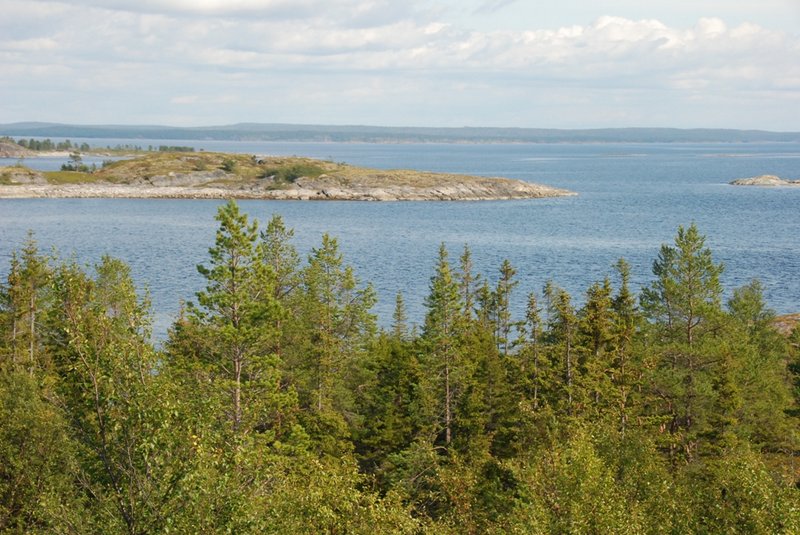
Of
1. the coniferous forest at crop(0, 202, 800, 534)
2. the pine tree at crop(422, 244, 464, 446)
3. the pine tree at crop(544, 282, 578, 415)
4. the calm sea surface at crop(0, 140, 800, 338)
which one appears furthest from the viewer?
the calm sea surface at crop(0, 140, 800, 338)

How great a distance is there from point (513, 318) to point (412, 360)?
34347 mm

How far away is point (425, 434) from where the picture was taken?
50125 millimetres

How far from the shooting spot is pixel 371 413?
53.8 meters

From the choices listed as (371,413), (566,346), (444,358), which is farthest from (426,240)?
(566,346)

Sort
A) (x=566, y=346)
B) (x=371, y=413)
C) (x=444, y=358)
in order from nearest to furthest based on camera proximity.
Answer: (x=566, y=346) < (x=444, y=358) < (x=371, y=413)

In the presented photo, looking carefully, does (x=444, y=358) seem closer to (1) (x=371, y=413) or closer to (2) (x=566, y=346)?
(1) (x=371, y=413)

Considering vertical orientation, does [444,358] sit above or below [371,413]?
above

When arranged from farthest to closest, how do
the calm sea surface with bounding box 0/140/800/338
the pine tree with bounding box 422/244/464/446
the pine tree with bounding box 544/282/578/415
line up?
the calm sea surface with bounding box 0/140/800/338 → the pine tree with bounding box 422/244/464/446 → the pine tree with bounding box 544/282/578/415

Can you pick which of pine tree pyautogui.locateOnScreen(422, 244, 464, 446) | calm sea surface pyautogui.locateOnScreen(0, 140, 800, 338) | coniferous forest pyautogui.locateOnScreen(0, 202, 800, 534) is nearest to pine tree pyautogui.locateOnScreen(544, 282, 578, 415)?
coniferous forest pyautogui.locateOnScreen(0, 202, 800, 534)

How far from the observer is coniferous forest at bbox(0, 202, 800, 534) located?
70.9 feet

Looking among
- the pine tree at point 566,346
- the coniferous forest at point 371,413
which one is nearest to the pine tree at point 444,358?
the coniferous forest at point 371,413

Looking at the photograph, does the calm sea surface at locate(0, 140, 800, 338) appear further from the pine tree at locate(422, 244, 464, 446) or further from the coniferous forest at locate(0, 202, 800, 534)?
the pine tree at locate(422, 244, 464, 446)

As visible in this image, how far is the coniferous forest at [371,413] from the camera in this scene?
70.9ft

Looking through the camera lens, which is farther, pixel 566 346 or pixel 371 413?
pixel 371 413
